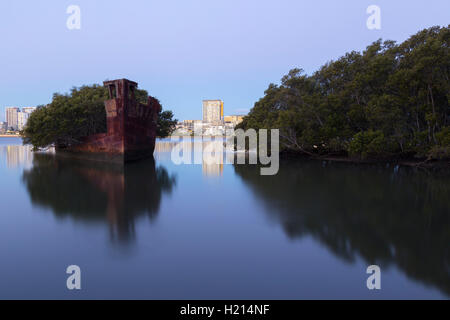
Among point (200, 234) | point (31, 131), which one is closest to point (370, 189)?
point (200, 234)

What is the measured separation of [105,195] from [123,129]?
10193 mm

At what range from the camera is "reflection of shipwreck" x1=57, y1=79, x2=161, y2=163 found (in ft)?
69.7

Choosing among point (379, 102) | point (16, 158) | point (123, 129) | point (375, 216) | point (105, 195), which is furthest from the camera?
point (16, 158)

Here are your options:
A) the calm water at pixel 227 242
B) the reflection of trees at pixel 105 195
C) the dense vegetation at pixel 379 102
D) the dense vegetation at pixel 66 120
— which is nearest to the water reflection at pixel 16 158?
the dense vegetation at pixel 66 120

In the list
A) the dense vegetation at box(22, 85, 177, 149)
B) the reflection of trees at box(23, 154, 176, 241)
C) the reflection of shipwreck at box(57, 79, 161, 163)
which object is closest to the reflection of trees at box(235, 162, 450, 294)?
the reflection of trees at box(23, 154, 176, 241)

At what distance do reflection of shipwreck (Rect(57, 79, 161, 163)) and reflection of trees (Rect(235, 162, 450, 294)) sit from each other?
10.9m

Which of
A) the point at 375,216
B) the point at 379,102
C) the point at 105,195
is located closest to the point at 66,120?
the point at 105,195

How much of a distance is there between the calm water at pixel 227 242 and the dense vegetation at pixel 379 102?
27.6 feet

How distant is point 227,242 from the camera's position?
263 inches

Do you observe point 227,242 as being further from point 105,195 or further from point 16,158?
point 16,158

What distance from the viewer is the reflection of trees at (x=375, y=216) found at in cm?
572

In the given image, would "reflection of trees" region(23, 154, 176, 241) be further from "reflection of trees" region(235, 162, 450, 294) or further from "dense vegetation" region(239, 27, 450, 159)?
"dense vegetation" region(239, 27, 450, 159)
